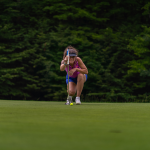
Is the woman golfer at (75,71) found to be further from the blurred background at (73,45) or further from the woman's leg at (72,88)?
the blurred background at (73,45)

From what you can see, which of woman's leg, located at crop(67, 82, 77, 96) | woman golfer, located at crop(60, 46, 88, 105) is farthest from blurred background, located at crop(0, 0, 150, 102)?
woman golfer, located at crop(60, 46, 88, 105)

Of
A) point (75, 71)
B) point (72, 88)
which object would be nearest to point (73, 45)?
point (72, 88)

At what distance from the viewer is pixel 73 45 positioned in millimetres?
21312

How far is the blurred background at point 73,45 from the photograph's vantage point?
19.8m

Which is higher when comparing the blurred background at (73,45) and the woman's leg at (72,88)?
the blurred background at (73,45)

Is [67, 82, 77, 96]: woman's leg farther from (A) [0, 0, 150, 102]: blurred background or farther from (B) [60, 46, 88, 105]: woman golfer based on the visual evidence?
(A) [0, 0, 150, 102]: blurred background

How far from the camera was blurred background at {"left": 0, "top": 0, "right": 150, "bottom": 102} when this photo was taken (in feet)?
65.1

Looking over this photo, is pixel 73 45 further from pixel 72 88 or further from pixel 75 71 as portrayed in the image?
pixel 75 71

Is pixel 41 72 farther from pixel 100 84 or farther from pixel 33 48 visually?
pixel 100 84

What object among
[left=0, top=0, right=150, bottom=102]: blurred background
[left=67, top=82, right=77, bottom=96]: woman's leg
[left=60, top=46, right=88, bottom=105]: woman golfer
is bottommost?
[left=67, top=82, right=77, bottom=96]: woman's leg

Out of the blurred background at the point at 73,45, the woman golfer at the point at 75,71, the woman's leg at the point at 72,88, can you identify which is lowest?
the woman's leg at the point at 72,88

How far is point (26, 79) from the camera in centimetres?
1989

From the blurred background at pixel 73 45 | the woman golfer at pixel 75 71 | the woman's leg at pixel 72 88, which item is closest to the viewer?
the woman golfer at pixel 75 71

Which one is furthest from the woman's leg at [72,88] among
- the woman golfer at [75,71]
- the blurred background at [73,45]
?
the blurred background at [73,45]
